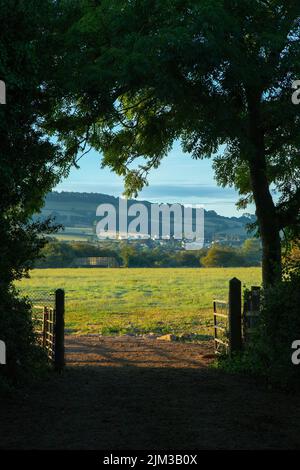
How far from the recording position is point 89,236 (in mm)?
160250

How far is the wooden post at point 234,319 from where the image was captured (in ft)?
56.1

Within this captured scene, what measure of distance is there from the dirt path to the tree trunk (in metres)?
3.87

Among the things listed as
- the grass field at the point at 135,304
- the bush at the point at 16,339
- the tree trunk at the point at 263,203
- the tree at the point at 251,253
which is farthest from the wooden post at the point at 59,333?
the tree at the point at 251,253

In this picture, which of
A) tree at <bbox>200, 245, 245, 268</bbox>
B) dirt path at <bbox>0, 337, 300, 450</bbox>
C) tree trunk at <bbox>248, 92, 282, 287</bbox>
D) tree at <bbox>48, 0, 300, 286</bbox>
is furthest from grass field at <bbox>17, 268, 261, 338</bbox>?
tree at <bbox>200, 245, 245, 268</bbox>

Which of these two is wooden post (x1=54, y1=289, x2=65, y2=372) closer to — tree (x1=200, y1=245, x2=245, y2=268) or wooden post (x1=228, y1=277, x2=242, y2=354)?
wooden post (x1=228, y1=277, x2=242, y2=354)

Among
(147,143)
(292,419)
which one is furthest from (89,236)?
(292,419)

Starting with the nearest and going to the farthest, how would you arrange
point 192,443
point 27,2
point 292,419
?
point 192,443 < point 292,419 < point 27,2

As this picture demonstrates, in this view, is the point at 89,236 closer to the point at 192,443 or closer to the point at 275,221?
the point at 275,221

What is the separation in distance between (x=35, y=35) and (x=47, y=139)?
228 centimetres

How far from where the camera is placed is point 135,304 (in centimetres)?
5094

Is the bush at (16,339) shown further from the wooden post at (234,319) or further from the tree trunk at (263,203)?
the tree trunk at (263,203)

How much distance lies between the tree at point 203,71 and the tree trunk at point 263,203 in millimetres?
29

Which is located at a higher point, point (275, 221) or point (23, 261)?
point (275, 221)

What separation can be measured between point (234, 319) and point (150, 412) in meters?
7.09
